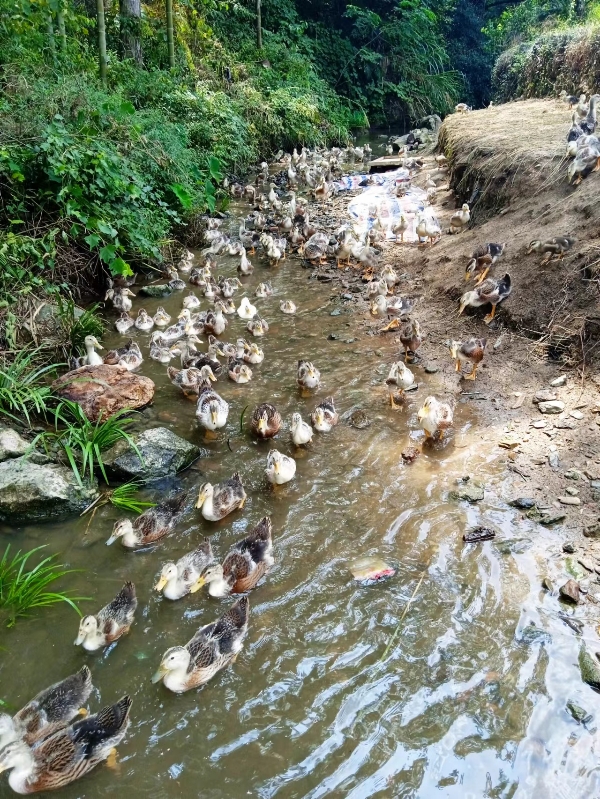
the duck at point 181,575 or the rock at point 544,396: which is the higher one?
the rock at point 544,396

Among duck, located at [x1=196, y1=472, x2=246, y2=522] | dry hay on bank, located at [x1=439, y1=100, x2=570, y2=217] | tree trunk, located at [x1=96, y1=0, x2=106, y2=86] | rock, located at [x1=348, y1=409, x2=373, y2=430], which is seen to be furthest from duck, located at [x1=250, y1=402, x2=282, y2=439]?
tree trunk, located at [x1=96, y1=0, x2=106, y2=86]

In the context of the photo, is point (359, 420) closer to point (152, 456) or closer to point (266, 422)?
point (266, 422)

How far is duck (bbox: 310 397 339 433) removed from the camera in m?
6.04

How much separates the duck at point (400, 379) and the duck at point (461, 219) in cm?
489

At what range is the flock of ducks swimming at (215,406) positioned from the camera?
325 cm

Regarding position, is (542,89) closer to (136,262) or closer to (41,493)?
(136,262)

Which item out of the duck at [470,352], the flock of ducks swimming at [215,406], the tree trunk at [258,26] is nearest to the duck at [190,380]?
the flock of ducks swimming at [215,406]

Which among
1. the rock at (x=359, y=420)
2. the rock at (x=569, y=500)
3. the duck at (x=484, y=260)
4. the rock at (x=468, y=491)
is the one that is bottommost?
the rock at (x=468, y=491)

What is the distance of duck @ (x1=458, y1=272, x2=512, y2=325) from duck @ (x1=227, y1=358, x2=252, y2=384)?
10.1ft

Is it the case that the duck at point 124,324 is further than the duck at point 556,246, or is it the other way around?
the duck at point 124,324

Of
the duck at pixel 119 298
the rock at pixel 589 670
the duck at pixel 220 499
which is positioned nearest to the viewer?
the rock at pixel 589 670

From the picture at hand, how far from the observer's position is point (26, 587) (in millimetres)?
4129

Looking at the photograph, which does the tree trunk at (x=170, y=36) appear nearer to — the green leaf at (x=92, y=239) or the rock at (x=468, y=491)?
the green leaf at (x=92, y=239)

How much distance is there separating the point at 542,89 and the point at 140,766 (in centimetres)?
2392
